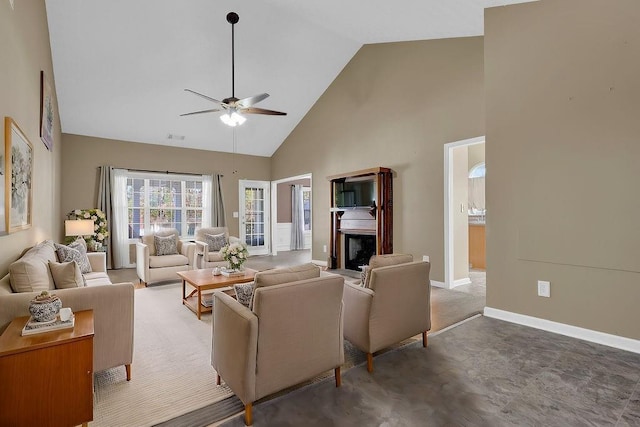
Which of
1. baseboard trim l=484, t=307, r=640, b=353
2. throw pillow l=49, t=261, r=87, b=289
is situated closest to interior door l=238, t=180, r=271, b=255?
throw pillow l=49, t=261, r=87, b=289

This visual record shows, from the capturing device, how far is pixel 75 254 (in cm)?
369

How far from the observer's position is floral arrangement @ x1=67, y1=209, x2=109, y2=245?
601 cm

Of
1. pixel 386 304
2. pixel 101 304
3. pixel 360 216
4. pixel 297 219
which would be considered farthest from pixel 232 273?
pixel 297 219

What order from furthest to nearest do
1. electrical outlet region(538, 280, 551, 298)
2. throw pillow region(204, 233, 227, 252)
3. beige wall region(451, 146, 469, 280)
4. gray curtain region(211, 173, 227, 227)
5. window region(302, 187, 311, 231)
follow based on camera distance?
window region(302, 187, 311, 231)
gray curtain region(211, 173, 227, 227)
throw pillow region(204, 233, 227, 252)
beige wall region(451, 146, 469, 280)
electrical outlet region(538, 280, 551, 298)

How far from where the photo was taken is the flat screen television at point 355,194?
5.73 meters

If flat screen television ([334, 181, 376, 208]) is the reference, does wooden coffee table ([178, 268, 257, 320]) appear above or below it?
below

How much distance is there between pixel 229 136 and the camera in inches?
296

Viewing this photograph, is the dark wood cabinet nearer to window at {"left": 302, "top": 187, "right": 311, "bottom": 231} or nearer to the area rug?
the area rug

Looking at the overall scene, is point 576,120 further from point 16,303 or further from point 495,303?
point 16,303

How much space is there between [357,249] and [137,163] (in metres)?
5.15

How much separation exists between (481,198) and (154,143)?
7.57 m

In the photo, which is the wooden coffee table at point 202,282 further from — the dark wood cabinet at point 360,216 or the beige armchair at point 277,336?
the dark wood cabinet at point 360,216

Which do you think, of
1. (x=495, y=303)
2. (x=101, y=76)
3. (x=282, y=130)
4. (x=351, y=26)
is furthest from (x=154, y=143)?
(x=495, y=303)

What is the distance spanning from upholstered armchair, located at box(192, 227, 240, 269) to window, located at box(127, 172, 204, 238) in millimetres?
1776
